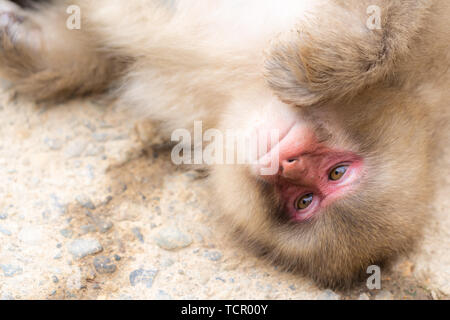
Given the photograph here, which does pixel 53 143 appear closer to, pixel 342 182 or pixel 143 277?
pixel 143 277

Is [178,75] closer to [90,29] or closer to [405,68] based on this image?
[90,29]

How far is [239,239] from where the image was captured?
2.71 meters

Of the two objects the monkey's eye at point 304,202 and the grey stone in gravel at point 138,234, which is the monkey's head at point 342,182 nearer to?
the monkey's eye at point 304,202

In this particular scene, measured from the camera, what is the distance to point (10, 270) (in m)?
2.36

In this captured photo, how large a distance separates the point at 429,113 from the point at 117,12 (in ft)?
5.40

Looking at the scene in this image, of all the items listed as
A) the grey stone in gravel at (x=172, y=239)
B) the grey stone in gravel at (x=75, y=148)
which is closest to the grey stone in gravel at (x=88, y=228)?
the grey stone in gravel at (x=172, y=239)

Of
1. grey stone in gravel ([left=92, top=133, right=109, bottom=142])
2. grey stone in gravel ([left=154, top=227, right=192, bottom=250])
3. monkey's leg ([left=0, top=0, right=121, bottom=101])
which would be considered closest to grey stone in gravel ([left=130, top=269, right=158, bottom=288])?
grey stone in gravel ([left=154, top=227, right=192, bottom=250])

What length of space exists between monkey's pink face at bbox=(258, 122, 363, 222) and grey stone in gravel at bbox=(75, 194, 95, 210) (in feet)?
3.00

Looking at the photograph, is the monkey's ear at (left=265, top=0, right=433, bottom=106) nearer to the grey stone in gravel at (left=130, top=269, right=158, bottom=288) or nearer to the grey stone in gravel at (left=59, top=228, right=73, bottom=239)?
the grey stone in gravel at (left=130, top=269, right=158, bottom=288)

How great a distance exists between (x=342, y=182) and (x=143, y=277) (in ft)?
3.13

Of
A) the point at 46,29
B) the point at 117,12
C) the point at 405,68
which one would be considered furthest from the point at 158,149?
the point at 405,68

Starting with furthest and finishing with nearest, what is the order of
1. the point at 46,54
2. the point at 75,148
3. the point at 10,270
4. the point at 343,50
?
the point at 46,54 → the point at 75,148 → the point at 10,270 → the point at 343,50

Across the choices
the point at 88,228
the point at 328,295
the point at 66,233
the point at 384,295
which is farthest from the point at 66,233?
the point at 384,295

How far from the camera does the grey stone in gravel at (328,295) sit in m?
2.45
